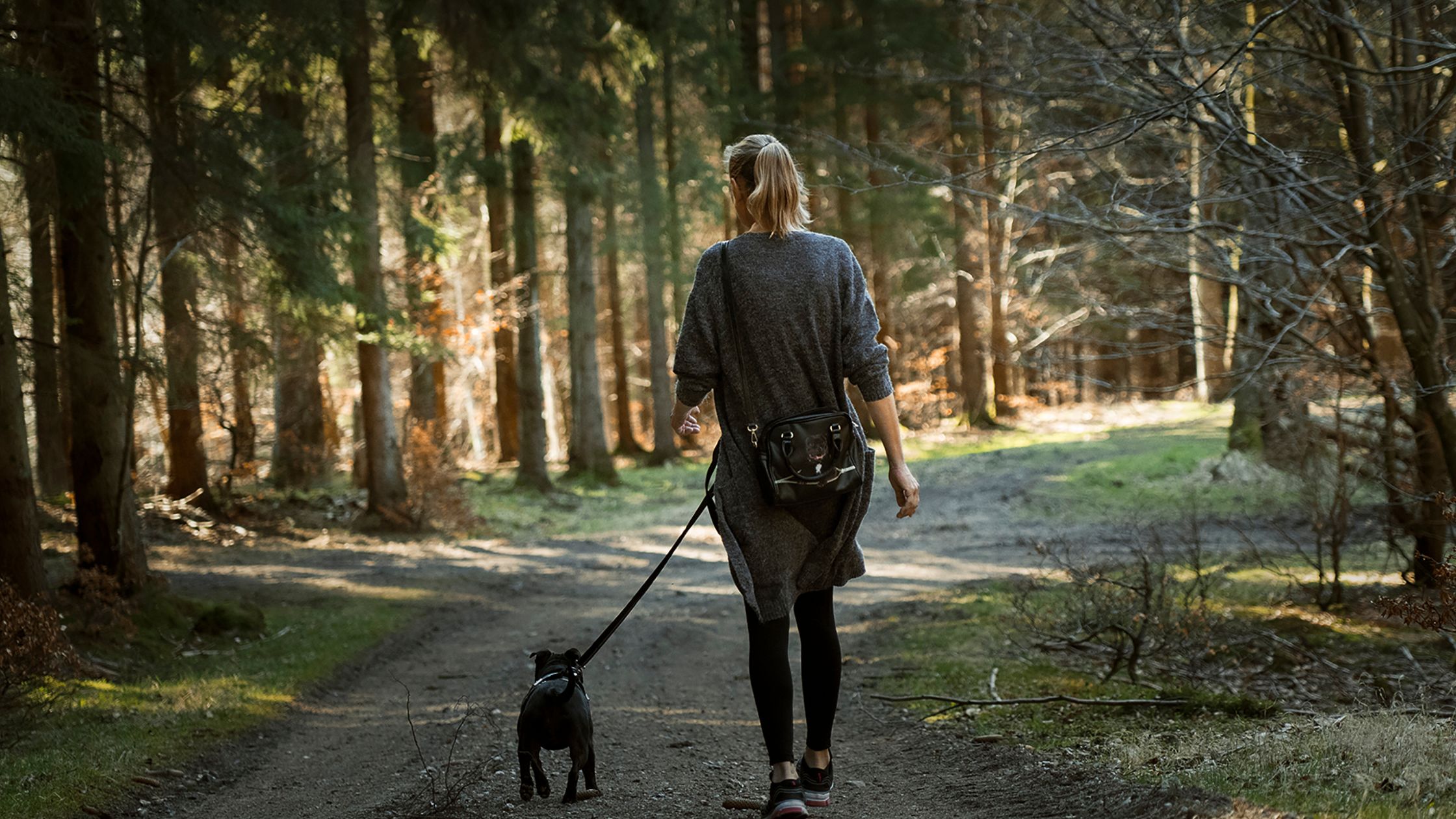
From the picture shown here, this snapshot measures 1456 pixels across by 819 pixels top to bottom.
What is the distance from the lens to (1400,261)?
6.52m

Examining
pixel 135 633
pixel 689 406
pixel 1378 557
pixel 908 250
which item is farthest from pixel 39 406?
pixel 908 250

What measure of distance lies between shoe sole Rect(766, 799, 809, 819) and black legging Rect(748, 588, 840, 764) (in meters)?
0.13

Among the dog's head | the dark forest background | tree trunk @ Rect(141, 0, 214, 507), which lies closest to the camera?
the dog's head

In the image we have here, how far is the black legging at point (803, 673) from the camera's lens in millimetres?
3475

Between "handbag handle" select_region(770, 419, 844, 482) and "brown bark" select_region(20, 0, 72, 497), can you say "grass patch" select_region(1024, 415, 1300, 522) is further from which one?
"brown bark" select_region(20, 0, 72, 497)

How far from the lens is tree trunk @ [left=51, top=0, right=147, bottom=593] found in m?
7.48

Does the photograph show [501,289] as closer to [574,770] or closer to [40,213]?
[40,213]

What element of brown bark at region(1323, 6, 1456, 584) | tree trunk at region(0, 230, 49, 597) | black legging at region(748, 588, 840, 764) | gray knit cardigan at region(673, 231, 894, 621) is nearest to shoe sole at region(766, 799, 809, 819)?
black legging at region(748, 588, 840, 764)

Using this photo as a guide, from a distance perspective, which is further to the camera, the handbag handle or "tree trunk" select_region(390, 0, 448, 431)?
"tree trunk" select_region(390, 0, 448, 431)

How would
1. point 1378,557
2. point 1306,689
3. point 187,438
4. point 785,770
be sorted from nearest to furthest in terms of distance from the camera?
point 785,770
point 1306,689
point 1378,557
point 187,438

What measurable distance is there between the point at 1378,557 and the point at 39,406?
41.4ft

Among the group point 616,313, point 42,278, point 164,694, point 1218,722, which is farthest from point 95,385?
point 616,313

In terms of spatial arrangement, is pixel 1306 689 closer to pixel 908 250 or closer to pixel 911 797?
pixel 911 797

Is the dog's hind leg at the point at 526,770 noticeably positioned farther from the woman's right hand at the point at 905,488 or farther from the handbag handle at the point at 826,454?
the woman's right hand at the point at 905,488
